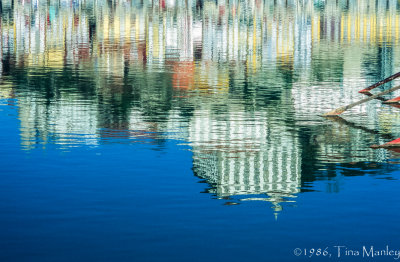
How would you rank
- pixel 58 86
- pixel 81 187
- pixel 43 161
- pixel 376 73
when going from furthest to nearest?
pixel 376 73
pixel 58 86
pixel 43 161
pixel 81 187

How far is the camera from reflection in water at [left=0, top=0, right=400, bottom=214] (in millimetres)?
29578

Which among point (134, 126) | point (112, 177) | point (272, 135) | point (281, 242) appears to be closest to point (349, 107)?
point (272, 135)

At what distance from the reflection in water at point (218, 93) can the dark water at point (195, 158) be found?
5.0 inches

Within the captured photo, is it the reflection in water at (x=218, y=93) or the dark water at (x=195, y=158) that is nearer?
the dark water at (x=195, y=158)

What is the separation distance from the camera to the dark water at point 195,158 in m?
20.2

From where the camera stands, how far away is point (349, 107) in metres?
38.2

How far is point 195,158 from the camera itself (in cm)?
2889

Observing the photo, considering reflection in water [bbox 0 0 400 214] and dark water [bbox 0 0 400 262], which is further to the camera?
reflection in water [bbox 0 0 400 214]

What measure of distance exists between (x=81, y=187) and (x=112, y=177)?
4.98 ft

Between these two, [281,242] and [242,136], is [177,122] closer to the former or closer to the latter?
[242,136]

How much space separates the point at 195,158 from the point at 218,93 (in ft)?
52.1

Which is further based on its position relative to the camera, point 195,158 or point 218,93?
point 218,93

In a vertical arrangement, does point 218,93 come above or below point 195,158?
above

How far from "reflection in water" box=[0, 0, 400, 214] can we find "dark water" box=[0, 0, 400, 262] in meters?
0.13
